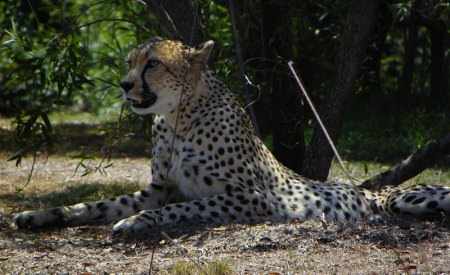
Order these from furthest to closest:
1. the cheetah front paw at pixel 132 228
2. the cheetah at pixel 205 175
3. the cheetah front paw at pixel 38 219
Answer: the cheetah at pixel 205 175, the cheetah front paw at pixel 38 219, the cheetah front paw at pixel 132 228

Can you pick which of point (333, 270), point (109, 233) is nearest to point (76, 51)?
point (109, 233)

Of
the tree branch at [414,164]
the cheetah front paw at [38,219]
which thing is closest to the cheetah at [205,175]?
the cheetah front paw at [38,219]

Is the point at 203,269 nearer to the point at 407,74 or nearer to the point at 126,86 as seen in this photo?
the point at 126,86

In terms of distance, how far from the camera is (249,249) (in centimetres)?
459

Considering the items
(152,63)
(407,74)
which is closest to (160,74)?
(152,63)

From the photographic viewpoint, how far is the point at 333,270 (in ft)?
13.3

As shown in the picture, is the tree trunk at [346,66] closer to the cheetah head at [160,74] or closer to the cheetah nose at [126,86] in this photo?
the cheetah head at [160,74]

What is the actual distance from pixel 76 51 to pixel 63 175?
88.6 inches

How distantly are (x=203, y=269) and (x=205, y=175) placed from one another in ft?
5.75

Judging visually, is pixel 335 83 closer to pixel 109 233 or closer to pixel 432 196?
pixel 432 196

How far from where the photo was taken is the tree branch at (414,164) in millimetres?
6332

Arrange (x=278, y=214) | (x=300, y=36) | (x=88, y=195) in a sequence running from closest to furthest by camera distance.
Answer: (x=278, y=214) → (x=88, y=195) → (x=300, y=36)

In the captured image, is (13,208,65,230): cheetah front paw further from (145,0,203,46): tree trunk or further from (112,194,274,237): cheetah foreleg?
(145,0,203,46): tree trunk

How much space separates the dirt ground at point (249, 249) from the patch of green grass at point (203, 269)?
92 millimetres
